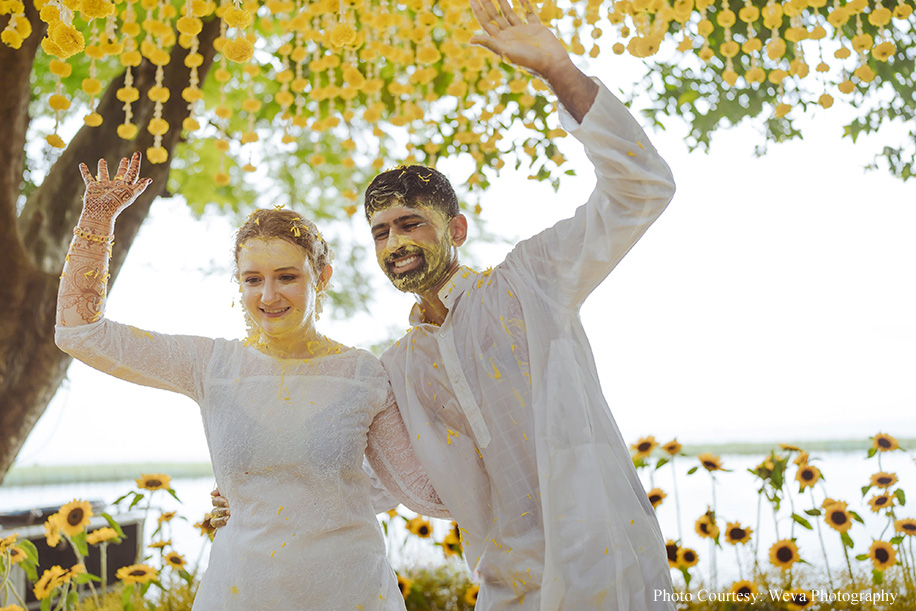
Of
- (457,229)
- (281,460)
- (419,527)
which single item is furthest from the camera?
(419,527)

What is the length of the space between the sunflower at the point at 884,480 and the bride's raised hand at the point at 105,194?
229 centimetres

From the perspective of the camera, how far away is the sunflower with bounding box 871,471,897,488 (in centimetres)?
227

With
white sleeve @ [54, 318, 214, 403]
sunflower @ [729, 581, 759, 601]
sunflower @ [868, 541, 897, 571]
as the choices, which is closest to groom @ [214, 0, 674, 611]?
white sleeve @ [54, 318, 214, 403]

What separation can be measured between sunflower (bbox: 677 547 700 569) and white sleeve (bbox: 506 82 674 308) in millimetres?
1224

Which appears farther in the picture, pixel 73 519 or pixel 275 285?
pixel 73 519

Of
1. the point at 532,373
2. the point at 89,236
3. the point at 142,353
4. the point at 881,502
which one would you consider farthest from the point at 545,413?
the point at 881,502

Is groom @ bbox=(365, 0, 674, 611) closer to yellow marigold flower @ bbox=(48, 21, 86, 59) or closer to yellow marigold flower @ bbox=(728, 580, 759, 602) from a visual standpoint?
yellow marigold flower @ bbox=(48, 21, 86, 59)

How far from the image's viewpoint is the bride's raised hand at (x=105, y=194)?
1313 millimetres

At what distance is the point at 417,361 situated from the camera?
58.2 inches

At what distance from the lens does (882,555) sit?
2199 mm

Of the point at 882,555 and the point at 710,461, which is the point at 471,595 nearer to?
the point at 710,461

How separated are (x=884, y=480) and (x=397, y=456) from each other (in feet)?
5.62

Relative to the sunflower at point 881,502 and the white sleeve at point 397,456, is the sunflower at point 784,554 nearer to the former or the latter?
the sunflower at point 881,502

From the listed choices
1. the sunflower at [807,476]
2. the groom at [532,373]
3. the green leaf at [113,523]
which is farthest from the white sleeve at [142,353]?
the sunflower at [807,476]
